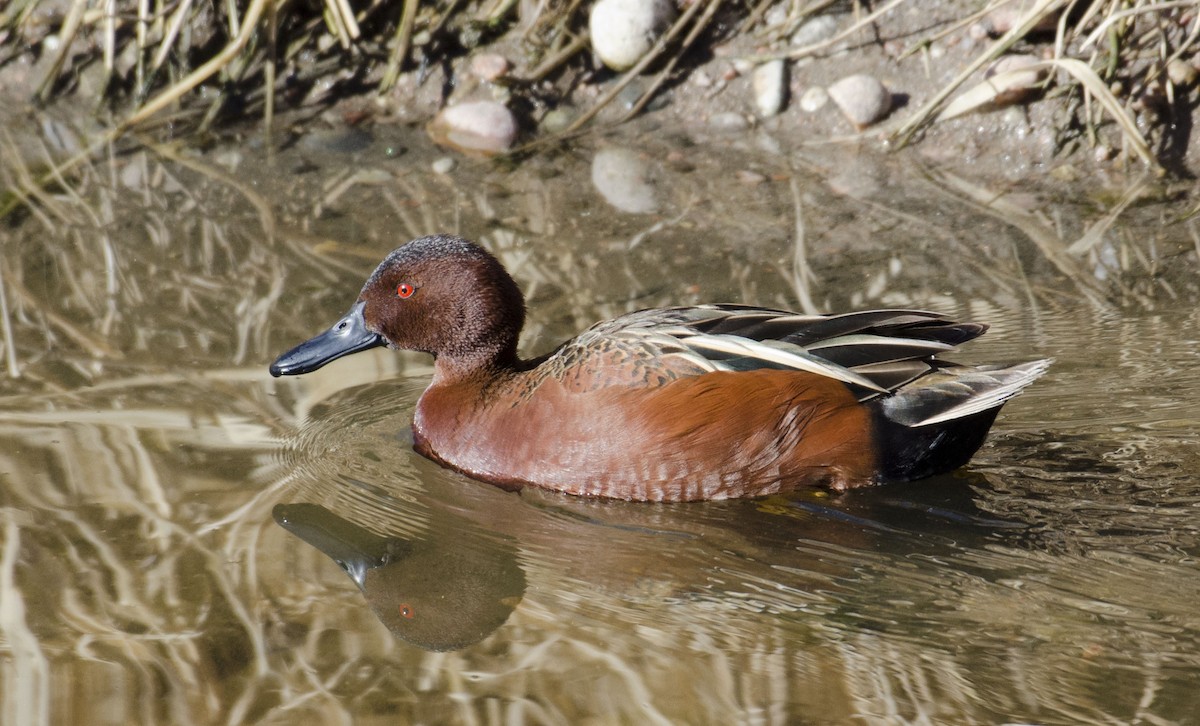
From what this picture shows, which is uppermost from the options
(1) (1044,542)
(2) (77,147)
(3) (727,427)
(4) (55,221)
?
(2) (77,147)

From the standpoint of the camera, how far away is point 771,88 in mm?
7461

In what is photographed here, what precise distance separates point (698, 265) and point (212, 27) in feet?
13.1

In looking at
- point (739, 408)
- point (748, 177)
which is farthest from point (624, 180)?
point (739, 408)

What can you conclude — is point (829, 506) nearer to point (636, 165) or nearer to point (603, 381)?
point (603, 381)

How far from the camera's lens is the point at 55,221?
651 centimetres

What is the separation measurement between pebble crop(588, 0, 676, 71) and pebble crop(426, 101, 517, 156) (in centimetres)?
67

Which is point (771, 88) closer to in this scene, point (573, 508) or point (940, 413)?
point (940, 413)

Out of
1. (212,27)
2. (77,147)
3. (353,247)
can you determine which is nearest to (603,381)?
(353,247)

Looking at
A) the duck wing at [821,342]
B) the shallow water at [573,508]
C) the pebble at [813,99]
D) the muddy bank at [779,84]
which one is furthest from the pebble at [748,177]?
the duck wing at [821,342]

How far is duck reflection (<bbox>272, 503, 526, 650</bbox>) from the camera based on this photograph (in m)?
3.56

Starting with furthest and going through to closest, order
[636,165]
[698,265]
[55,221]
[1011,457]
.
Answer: [636,165] < [55,221] < [698,265] < [1011,457]

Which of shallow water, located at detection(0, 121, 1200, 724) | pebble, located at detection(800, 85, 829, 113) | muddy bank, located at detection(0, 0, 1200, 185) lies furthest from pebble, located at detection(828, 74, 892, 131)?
shallow water, located at detection(0, 121, 1200, 724)

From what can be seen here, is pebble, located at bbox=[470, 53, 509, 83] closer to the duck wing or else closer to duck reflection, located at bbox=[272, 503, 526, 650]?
the duck wing

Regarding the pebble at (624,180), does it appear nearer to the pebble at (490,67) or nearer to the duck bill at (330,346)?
the pebble at (490,67)
